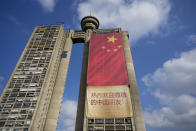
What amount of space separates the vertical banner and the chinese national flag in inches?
114

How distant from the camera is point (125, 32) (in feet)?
306

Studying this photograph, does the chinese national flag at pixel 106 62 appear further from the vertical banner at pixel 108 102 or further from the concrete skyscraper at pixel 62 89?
the vertical banner at pixel 108 102

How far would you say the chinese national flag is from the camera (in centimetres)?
6309

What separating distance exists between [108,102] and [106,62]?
21.0 metres

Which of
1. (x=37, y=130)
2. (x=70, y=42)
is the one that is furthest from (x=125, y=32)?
(x=37, y=130)

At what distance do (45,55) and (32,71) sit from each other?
1136cm

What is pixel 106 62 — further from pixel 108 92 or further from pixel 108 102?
pixel 108 102

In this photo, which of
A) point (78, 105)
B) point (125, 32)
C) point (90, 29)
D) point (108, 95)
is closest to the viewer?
point (108, 95)

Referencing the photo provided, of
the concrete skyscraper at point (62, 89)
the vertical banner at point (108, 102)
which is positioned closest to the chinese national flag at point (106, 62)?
the concrete skyscraper at point (62, 89)

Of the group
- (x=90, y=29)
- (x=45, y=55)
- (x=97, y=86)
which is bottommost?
(x=97, y=86)

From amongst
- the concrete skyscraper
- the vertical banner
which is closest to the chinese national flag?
the concrete skyscraper

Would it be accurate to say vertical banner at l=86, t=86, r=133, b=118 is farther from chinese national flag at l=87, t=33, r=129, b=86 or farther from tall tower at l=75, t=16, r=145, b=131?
chinese national flag at l=87, t=33, r=129, b=86

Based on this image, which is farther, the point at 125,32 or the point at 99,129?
the point at 125,32

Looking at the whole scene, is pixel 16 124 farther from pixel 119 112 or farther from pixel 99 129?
pixel 119 112
